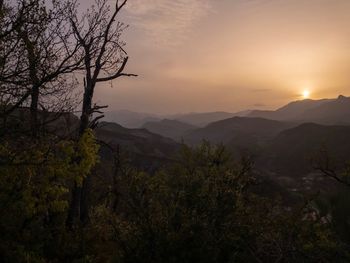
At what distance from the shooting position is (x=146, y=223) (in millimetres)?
9039

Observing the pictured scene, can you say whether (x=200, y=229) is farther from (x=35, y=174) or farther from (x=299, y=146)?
(x=299, y=146)

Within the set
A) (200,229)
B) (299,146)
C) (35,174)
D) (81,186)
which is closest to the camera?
(200,229)

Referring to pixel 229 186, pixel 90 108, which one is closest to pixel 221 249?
pixel 229 186

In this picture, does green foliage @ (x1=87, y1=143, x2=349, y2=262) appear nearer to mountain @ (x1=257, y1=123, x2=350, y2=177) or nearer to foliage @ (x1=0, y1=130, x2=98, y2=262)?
foliage @ (x1=0, y1=130, x2=98, y2=262)

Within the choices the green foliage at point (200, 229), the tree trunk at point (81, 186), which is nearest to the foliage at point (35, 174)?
the green foliage at point (200, 229)

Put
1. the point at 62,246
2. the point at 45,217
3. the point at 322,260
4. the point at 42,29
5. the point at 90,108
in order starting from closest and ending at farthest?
the point at 322,260 < the point at 42,29 < the point at 62,246 < the point at 45,217 < the point at 90,108

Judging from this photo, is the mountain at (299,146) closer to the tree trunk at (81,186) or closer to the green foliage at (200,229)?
the tree trunk at (81,186)

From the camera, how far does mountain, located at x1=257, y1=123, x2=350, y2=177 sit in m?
131

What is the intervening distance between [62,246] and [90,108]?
6.23 metres

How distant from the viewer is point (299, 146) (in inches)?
6186

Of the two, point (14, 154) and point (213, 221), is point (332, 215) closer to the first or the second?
point (213, 221)

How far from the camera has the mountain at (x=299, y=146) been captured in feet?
429

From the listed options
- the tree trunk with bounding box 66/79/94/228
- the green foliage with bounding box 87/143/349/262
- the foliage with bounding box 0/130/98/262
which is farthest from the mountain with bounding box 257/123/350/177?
the foliage with bounding box 0/130/98/262

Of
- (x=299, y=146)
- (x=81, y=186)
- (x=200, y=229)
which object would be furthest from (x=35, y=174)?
(x=299, y=146)
